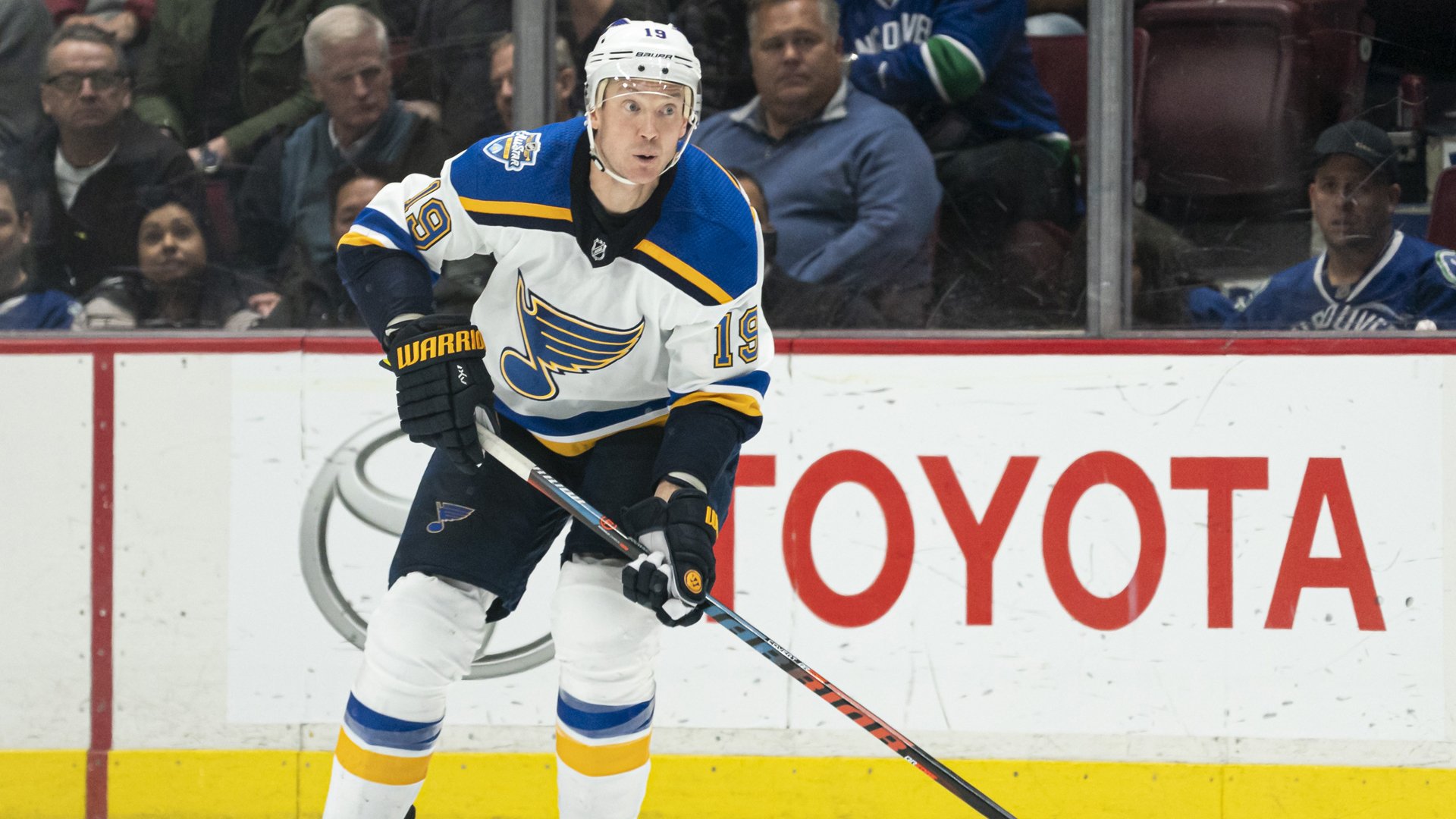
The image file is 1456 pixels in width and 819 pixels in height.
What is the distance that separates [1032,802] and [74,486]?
6.70 ft

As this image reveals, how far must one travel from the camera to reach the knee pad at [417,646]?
225 cm

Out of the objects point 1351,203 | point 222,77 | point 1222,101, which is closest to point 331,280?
point 222,77

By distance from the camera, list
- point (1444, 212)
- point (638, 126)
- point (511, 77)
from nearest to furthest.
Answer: point (638, 126) < point (1444, 212) < point (511, 77)

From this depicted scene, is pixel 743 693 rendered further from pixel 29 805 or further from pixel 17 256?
pixel 17 256

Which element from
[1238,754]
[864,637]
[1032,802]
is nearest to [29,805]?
[864,637]

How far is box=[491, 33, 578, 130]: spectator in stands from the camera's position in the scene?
3.28 m

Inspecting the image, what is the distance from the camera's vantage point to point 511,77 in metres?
3.30

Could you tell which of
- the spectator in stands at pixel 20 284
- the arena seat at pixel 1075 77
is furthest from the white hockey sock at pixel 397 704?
the arena seat at pixel 1075 77

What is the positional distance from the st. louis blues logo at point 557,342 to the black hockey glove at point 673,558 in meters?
0.25

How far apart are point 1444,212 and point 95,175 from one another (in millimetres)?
2797

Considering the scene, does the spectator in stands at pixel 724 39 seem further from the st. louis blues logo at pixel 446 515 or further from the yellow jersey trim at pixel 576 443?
the st. louis blues logo at pixel 446 515

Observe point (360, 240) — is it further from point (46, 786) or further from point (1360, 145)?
point (1360, 145)

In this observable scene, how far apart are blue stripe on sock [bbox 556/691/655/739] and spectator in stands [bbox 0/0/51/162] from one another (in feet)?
6.40

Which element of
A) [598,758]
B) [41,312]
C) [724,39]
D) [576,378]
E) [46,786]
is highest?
[724,39]
